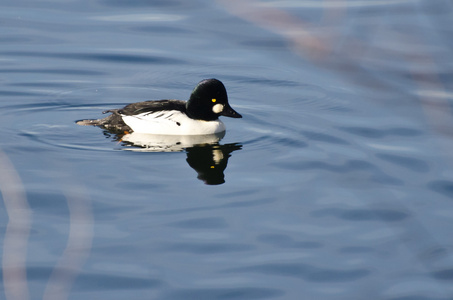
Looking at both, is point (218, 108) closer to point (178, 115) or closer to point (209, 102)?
point (209, 102)

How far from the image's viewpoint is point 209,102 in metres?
9.98

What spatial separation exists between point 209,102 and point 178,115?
0.44 metres

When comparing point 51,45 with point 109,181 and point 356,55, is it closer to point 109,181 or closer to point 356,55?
point 109,181

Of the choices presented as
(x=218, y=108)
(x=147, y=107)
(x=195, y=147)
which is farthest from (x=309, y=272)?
(x=218, y=108)

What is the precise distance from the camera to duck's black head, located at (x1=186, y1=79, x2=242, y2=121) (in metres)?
9.91

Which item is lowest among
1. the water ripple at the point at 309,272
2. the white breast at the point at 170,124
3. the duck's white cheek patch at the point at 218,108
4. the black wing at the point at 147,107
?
the water ripple at the point at 309,272

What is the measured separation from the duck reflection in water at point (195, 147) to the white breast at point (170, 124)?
7 centimetres

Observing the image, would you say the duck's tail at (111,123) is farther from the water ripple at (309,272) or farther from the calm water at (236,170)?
the water ripple at (309,272)

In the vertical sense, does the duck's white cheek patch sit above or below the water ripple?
above

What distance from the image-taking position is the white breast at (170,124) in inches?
379

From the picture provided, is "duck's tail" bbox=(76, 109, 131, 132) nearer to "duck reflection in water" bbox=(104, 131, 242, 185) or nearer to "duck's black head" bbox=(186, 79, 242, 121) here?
"duck reflection in water" bbox=(104, 131, 242, 185)

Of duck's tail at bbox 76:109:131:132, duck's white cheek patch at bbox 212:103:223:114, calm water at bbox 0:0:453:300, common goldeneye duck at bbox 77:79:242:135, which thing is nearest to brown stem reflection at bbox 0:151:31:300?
calm water at bbox 0:0:453:300

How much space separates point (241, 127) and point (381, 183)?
7.99 feet

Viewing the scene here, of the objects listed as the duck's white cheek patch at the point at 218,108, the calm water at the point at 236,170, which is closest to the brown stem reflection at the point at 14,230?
the calm water at the point at 236,170
